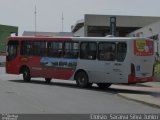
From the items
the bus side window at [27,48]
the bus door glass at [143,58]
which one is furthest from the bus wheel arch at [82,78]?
the bus side window at [27,48]

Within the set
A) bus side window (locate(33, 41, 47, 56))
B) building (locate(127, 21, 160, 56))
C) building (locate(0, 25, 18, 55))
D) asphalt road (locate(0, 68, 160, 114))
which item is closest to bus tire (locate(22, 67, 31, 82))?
bus side window (locate(33, 41, 47, 56))

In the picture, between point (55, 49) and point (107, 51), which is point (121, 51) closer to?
point (107, 51)

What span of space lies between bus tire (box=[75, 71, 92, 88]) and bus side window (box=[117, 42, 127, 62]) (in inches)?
99.0

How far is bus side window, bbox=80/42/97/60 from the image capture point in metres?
27.3

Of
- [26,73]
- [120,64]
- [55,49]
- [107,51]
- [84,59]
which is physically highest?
[55,49]

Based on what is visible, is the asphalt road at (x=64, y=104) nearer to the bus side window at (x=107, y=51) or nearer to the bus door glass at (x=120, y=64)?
the bus door glass at (x=120, y=64)

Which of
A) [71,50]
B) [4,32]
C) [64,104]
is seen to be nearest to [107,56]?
[71,50]

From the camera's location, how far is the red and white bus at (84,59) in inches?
1011

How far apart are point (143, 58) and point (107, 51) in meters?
1.90

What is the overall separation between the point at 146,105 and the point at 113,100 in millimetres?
2323

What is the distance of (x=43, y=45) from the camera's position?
3025cm

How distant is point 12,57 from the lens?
32438mm

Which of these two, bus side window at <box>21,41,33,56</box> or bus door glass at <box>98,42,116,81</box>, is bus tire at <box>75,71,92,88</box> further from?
bus side window at <box>21,41,33,56</box>

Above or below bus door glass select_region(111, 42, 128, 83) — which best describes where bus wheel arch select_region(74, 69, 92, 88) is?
below
